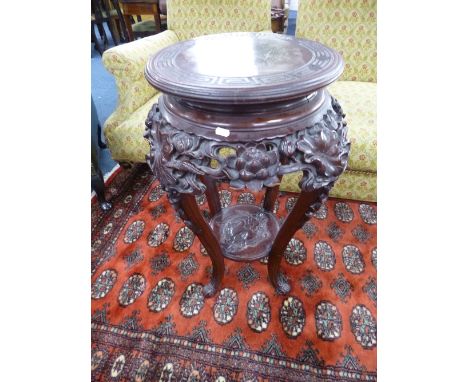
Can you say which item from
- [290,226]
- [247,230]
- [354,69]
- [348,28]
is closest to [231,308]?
[247,230]

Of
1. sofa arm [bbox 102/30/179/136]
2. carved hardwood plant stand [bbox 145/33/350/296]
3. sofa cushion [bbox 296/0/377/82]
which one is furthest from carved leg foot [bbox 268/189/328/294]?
sofa cushion [bbox 296/0/377/82]

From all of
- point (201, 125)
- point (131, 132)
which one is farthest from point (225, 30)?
point (201, 125)

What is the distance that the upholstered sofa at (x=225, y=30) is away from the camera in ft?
5.21

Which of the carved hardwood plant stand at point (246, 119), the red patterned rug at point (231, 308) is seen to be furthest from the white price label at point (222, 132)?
the red patterned rug at point (231, 308)

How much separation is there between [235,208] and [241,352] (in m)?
0.70

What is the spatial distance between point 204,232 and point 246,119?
0.47 metres

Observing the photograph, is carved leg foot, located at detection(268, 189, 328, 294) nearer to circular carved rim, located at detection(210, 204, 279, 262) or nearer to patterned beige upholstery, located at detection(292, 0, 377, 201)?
circular carved rim, located at detection(210, 204, 279, 262)

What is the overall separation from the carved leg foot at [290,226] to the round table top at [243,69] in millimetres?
346

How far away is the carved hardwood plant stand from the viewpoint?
0.76 m

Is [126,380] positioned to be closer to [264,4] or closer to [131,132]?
[131,132]

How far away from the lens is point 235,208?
1.62 m

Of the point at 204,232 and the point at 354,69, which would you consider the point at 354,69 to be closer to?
the point at 354,69

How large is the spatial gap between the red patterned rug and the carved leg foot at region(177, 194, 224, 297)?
2.8 inches

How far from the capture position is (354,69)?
1.97m
